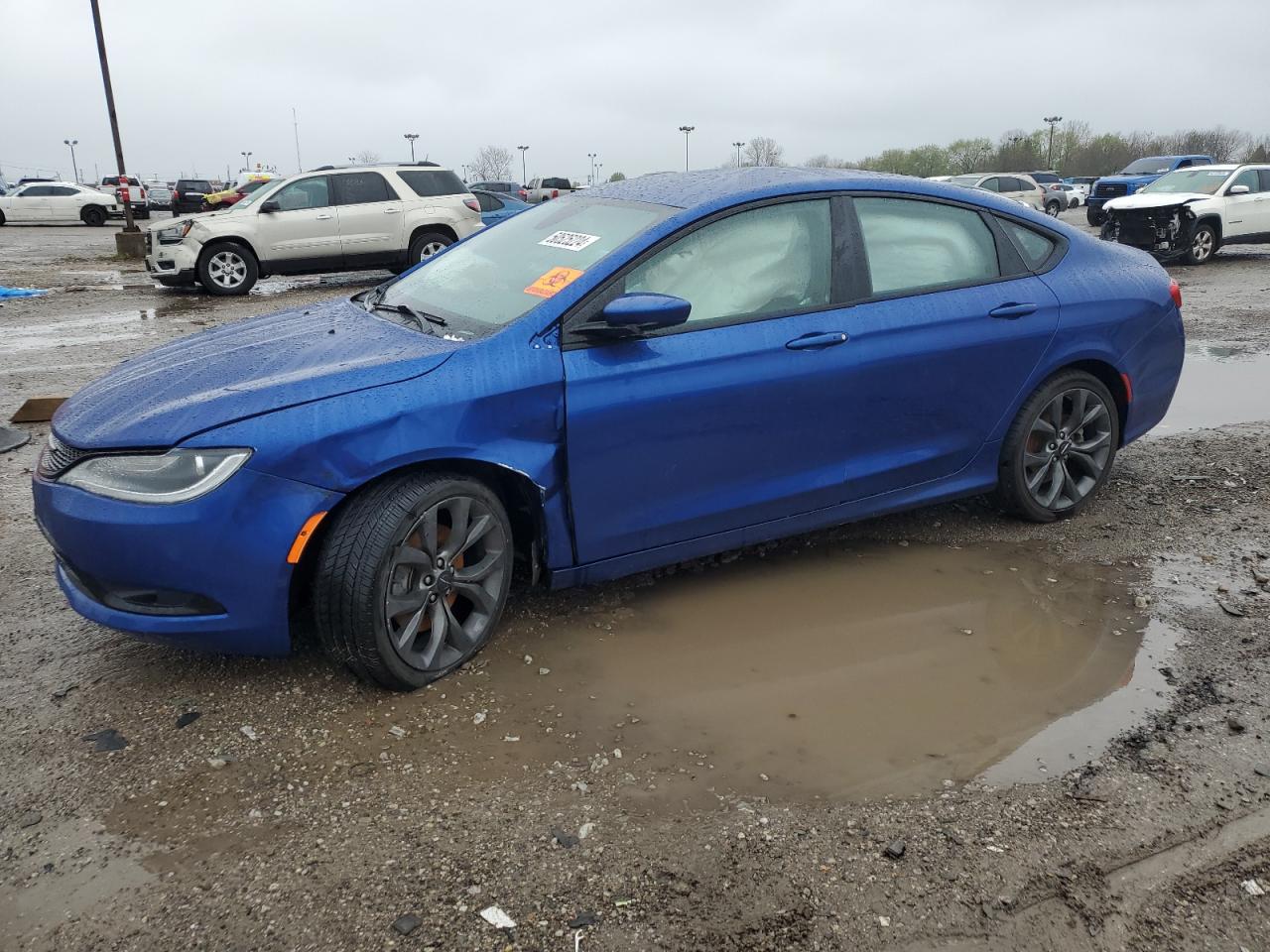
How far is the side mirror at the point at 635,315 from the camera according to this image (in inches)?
131

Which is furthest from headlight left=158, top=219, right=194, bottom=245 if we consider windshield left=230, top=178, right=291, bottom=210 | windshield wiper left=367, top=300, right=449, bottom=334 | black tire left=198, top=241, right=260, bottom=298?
windshield wiper left=367, top=300, right=449, bottom=334

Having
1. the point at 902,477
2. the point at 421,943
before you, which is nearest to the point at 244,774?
the point at 421,943

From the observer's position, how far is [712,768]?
112 inches

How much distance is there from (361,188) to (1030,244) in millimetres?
11957

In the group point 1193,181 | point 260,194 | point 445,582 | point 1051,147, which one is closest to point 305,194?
point 260,194

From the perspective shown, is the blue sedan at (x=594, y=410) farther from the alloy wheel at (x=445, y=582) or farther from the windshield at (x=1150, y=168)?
the windshield at (x=1150, y=168)

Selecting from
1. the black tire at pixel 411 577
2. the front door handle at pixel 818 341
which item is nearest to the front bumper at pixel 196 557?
the black tire at pixel 411 577

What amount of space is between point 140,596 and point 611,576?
1524 mm

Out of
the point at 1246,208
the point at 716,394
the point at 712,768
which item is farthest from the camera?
the point at 1246,208

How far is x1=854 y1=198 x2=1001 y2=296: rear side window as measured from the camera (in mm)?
4059

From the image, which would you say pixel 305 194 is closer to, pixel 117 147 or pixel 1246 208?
pixel 117 147

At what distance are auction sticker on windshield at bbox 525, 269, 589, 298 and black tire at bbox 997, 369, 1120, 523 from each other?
2131mm

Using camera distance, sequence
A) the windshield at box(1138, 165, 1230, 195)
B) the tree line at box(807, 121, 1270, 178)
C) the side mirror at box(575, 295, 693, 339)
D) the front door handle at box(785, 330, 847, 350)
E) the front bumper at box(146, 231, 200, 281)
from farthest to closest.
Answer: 1. the tree line at box(807, 121, 1270, 178)
2. the windshield at box(1138, 165, 1230, 195)
3. the front bumper at box(146, 231, 200, 281)
4. the front door handle at box(785, 330, 847, 350)
5. the side mirror at box(575, 295, 693, 339)

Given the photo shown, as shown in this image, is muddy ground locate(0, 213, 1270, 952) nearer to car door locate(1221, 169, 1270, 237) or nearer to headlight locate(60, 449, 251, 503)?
headlight locate(60, 449, 251, 503)
